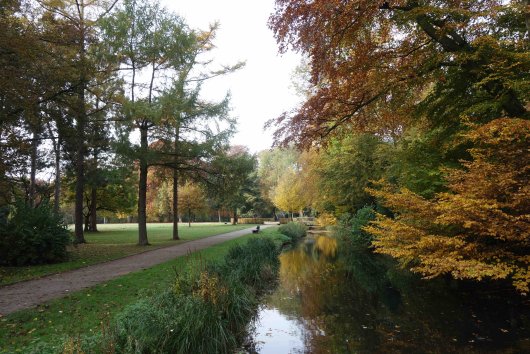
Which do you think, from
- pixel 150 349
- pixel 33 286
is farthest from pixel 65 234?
pixel 150 349

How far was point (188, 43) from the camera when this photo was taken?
17203 mm

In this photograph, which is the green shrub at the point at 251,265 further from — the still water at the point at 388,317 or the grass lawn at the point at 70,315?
the grass lawn at the point at 70,315

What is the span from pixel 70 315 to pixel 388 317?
6197 mm

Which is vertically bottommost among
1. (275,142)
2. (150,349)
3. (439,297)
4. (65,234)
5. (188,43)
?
(439,297)

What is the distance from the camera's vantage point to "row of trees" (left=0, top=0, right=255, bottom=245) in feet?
40.1

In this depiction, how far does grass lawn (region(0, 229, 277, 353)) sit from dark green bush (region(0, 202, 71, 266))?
14.9ft

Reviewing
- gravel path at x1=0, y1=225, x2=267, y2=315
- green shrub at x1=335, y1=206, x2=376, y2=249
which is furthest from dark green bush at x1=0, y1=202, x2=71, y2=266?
green shrub at x1=335, y1=206, x2=376, y2=249

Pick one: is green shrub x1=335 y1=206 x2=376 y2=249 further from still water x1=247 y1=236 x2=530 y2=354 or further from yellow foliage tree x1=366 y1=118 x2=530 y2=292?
yellow foliage tree x1=366 y1=118 x2=530 y2=292

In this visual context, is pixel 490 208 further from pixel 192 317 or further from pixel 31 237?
pixel 31 237

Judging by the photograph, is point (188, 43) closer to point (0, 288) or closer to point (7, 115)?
point (7, 115)

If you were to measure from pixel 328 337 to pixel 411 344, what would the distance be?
54.9 inches

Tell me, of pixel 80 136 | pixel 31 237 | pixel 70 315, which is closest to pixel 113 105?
pixel 80 136

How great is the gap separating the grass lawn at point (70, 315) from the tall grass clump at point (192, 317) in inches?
16.5

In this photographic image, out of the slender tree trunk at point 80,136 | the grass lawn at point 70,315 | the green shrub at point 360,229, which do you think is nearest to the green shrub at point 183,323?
the grass lawn at point 70,315
